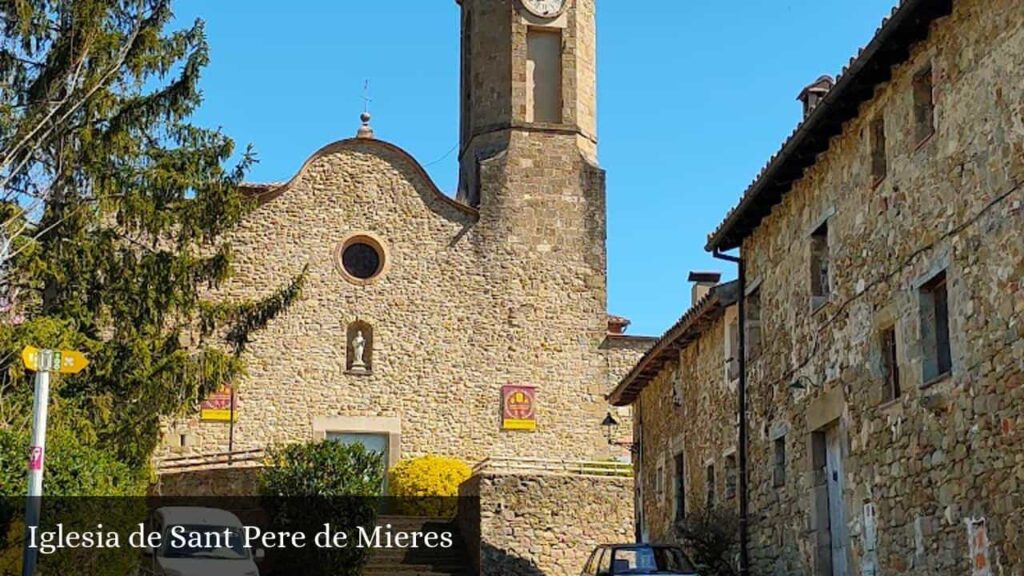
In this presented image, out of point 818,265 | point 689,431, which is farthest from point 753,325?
point 689,431

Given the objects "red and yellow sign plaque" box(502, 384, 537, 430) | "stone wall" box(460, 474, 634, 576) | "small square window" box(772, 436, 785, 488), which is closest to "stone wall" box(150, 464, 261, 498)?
"stone wall" box(460, 474, 634, 576)

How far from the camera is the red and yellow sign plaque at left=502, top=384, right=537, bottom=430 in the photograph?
3042 centimetres

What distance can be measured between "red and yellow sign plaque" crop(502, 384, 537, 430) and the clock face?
937 cm

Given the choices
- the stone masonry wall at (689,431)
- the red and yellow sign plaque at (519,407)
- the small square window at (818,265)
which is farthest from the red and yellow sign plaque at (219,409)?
the small square window at (818,265)

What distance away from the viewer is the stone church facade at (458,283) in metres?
29.8

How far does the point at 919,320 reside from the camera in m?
11.7

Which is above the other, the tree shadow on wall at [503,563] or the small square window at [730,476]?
the small square window at [730,476]

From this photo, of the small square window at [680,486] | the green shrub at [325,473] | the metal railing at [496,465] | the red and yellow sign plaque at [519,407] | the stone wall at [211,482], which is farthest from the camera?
the red and yellow sign plaque at [519,407]

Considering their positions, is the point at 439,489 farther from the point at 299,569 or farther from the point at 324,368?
the point at 299,569

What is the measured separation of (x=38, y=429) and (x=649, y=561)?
300 inches

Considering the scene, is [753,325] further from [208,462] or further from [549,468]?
[208,462]

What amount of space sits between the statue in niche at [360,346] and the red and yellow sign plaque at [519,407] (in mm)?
3254

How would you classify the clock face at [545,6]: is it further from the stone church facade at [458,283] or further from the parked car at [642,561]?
the parked car at [642,561]

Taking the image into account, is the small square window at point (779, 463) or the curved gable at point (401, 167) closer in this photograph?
the small square window at point (779, 463)
